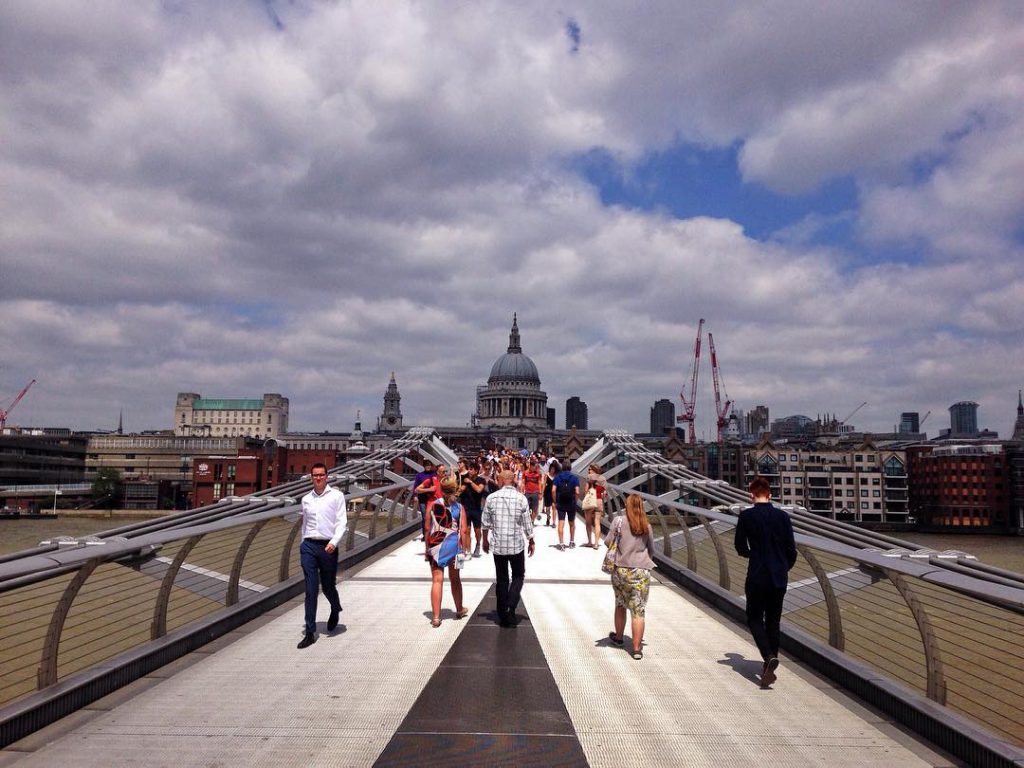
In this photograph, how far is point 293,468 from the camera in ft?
314

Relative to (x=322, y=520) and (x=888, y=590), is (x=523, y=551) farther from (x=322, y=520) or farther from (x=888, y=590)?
(x=888, y=590)

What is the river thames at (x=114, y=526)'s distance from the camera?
53.7 metres

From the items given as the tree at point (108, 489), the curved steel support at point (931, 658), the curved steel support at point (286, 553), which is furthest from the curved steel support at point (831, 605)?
the tree at point (108, 489)

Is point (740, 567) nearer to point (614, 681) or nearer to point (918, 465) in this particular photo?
point (614, 681)

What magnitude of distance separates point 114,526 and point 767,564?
63.3m

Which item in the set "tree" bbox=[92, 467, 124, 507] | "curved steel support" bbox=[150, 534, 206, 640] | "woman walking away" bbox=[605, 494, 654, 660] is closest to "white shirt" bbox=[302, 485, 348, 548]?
"curved steel support" bbox=[150, 534, 206, 640]

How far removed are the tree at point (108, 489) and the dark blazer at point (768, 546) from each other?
108994 millimetres

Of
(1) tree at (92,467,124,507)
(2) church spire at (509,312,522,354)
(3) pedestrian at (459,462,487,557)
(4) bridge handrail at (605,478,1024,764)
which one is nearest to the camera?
(4) bridge handrail at (605,478,1024,764)

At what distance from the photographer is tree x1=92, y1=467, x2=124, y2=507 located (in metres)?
101

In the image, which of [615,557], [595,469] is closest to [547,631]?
[615,557]

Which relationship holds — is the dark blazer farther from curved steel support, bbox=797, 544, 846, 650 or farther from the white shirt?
the white shirt

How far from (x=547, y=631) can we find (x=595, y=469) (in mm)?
6860

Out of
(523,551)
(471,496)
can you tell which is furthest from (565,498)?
(523,551)

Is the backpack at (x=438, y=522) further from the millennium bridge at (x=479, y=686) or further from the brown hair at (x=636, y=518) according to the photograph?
the brown hair at (x=636, y=518)
